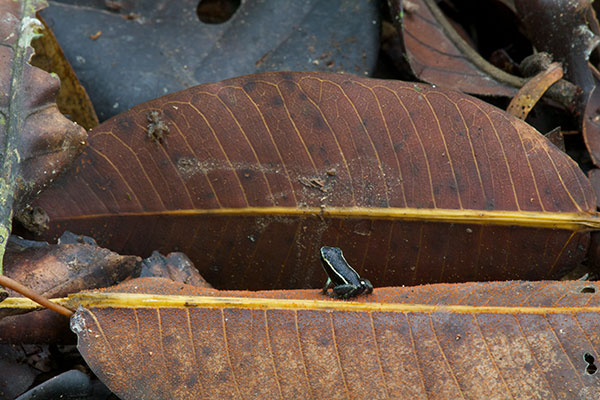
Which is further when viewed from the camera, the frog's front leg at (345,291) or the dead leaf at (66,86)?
the dead leaf at (66,86)

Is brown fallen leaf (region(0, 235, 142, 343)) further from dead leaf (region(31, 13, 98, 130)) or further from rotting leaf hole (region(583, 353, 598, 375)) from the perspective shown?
rotting leaf hole (region(583, 353, 598, 375))

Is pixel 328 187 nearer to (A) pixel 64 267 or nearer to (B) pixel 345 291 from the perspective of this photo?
(B) pixel 345 291

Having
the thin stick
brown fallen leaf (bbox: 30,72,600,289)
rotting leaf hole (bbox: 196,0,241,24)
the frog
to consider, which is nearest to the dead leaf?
brown fallen leaf (bbox: 30,72,600,289)

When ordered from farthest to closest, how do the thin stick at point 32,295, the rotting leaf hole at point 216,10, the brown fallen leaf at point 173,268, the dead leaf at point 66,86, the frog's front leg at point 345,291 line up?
the rotting leaf hole at point 216,10, the dead leaf at point 66,86, the brown fallen leaf at point 173,268, the frog's front leg at point 345,291, the thin stick at point 32,295

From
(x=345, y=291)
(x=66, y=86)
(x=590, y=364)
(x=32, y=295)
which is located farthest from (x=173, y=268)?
(x=590, y=364)

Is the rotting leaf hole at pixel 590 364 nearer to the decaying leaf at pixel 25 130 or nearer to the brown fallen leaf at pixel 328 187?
the brown fallen leaf at pixel 328 187

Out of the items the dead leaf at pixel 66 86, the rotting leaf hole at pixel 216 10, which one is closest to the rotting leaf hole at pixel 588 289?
the dead leaf at pixel 66 86

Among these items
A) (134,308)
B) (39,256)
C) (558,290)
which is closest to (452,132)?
(558,290)

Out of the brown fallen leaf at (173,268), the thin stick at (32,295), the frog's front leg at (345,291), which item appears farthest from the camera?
the brown fallen leaf at (173,268)
